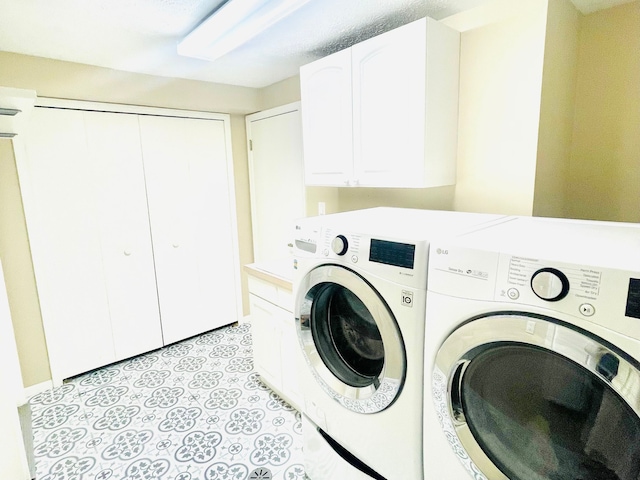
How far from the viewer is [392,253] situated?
110 centimetres

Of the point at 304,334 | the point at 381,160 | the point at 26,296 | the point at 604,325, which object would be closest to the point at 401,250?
the point at 604,325

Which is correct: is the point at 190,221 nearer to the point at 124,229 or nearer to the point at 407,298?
the point at 124,229

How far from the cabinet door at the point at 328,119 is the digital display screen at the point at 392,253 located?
858 millimetres

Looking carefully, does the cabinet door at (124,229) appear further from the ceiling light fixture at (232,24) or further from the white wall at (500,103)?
the white wall at (500,103)

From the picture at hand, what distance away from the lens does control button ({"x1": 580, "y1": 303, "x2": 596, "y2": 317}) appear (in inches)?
28.0

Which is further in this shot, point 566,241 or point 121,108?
point 121,108

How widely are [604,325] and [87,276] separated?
2.95 m

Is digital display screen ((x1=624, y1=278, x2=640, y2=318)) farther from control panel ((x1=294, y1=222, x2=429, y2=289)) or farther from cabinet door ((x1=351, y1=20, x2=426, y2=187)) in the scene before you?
cabinet door ((x1=351, y1=20, x2=426, y2=187))

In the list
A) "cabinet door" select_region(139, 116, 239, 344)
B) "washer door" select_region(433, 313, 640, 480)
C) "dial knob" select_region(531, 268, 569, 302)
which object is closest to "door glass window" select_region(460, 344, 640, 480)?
"washer door" select_region(433, 313, 640, 480)

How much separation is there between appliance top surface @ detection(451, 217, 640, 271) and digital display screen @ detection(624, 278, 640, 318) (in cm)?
3

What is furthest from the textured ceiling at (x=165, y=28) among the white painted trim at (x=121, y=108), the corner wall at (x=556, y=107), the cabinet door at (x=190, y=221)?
the cabinet door at (x=190, y=221)

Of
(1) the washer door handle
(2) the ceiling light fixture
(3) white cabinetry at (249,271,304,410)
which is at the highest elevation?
(2) the ceiling light fixture

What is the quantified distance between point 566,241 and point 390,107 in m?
1.02

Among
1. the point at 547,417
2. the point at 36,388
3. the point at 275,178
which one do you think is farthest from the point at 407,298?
the point at 36,388
